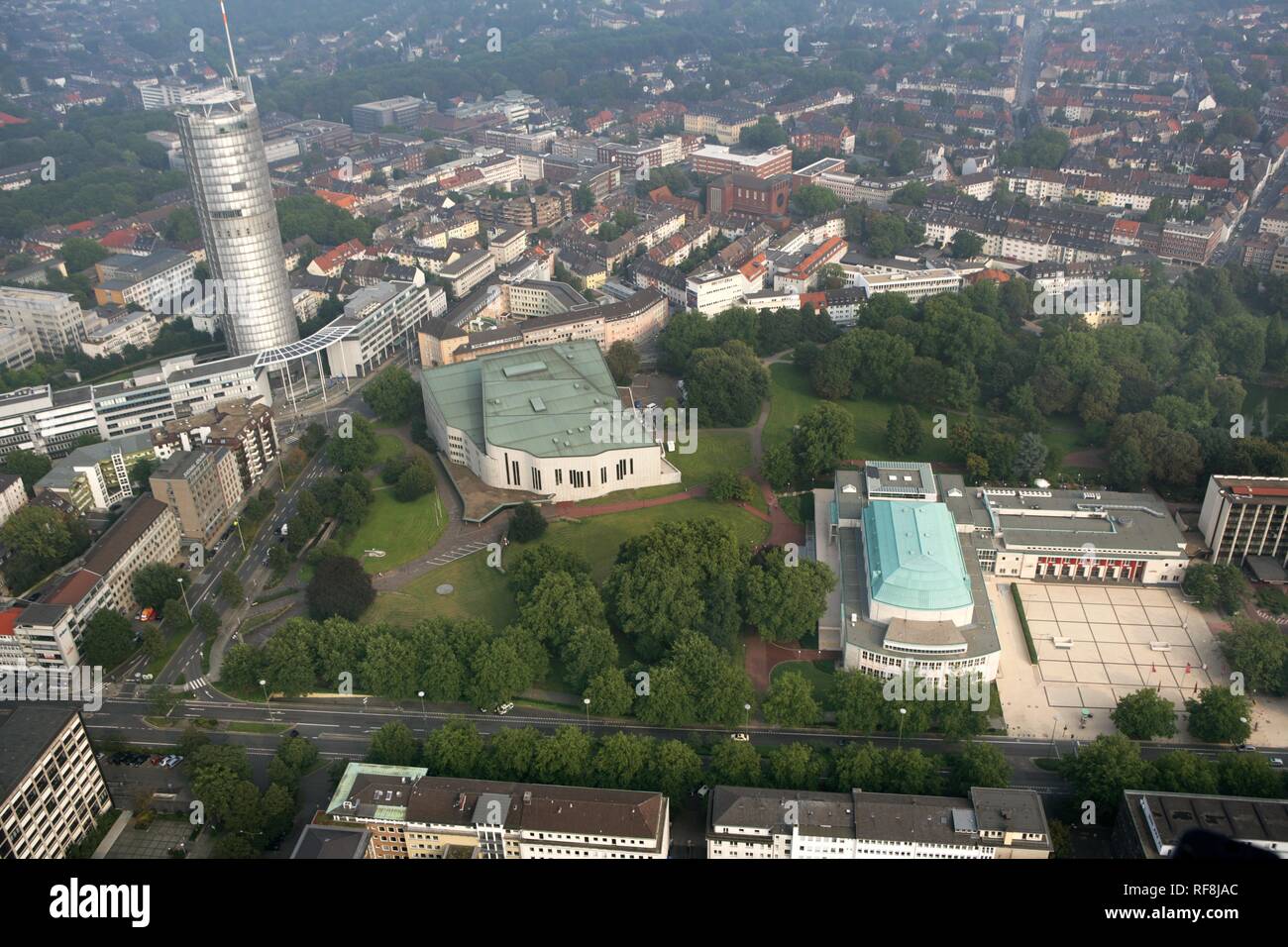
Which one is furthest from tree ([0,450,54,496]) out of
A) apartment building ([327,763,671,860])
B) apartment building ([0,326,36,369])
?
apartment building ([327,763,671,860])

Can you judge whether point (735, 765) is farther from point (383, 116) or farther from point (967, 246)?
point (383, 116)

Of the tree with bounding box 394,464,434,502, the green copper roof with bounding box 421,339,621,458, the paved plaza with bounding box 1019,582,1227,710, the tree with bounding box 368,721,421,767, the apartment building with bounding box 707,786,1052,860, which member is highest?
the green copper roof with bounding box 421,339,621,458

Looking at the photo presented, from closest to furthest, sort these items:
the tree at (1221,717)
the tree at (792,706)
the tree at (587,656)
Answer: the tree at (1221,717)
the tree at (792,706)
the tree at (587,656)

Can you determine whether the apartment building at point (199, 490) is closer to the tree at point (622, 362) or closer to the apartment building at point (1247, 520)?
the tree at point (622, 362)

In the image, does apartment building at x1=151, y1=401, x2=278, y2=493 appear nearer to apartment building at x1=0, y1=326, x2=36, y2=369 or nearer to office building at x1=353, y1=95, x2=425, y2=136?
apartment building at x1=0, y1=326, x2=36, y2=369

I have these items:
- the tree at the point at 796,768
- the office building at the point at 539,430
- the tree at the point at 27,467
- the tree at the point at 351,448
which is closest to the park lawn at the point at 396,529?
the tree at the point at 351,448
